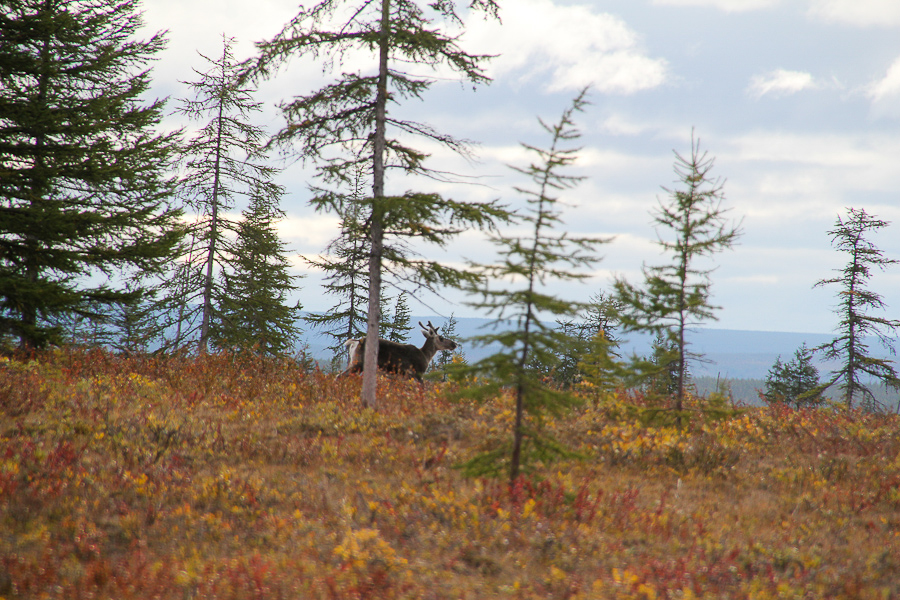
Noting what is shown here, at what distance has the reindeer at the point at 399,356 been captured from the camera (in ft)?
56.4

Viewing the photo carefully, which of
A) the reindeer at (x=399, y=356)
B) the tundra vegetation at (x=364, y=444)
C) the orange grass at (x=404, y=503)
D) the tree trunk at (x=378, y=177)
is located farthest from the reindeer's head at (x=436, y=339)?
the tree trunk at (x=378, y=177)

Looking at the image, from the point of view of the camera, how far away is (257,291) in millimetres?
29484

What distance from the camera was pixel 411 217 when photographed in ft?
38.3

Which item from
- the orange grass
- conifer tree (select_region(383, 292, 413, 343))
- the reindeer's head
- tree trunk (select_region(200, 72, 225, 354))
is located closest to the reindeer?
the reindeer's head

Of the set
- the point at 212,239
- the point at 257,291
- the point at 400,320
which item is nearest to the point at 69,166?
the point at 212,239

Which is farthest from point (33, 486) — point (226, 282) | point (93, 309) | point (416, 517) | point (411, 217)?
point (226, 282)

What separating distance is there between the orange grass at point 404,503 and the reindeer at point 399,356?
137 inches

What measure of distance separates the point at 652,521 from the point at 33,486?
882 centimetres

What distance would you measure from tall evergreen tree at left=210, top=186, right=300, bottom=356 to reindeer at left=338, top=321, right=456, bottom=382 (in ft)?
15.1

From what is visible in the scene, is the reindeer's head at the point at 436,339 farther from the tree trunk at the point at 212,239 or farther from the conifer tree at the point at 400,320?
the conifer tree at the point at 400,320

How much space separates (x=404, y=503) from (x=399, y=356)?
10.3 meters

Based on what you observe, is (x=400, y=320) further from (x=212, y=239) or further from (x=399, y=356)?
(x=399, y=356)

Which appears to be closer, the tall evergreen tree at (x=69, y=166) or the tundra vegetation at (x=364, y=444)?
the tundra vegetation at (x=364, y=444)

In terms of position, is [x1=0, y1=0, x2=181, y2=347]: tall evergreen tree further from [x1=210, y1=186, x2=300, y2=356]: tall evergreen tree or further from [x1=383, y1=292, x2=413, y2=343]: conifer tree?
[x1=383, y1=292, x2=413, y2=343]: conifer tree
